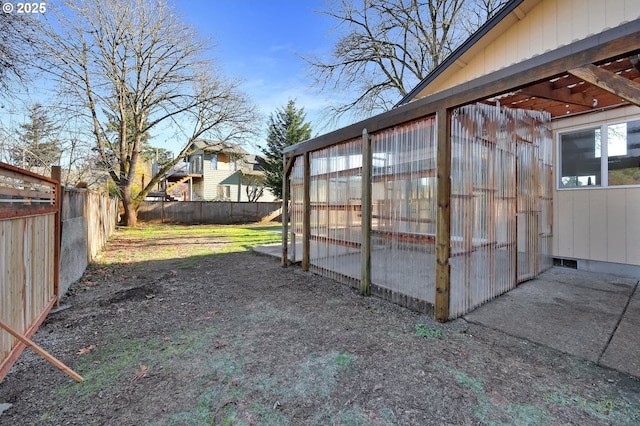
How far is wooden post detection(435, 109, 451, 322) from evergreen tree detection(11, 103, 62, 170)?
9299mm

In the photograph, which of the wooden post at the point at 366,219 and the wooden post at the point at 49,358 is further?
the wooden post at the point at 366,219

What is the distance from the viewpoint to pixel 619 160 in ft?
16.4

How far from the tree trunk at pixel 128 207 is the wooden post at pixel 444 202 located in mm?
14916

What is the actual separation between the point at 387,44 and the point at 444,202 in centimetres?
1342

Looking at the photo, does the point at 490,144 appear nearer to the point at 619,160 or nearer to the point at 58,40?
the point at 619,160

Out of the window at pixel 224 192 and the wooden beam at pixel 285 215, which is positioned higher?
the window at pixel 224 192

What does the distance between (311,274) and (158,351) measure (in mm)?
3176

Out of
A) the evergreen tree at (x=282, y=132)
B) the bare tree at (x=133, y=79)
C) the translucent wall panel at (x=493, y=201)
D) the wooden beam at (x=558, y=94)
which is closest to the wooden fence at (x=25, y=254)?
the translucent wall panel at (x=493, y=201)

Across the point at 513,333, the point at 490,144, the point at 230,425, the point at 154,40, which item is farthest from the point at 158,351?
the point at 154,40

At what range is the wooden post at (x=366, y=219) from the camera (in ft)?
14.1

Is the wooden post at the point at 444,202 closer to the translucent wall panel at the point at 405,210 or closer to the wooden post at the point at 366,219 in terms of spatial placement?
the translucent wall panel at the point at 405,210

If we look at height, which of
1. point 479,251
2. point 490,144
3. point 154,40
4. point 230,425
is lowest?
point 230,425

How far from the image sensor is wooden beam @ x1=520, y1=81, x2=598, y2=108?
Result: 12.1 ft

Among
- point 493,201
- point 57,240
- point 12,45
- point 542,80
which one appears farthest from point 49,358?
point 12,45
